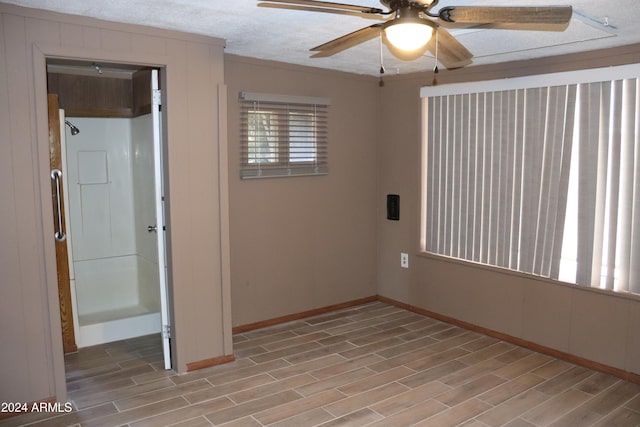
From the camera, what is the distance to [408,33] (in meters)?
1.89

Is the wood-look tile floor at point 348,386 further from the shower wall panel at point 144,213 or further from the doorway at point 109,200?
the shower wall panel at point 144,213

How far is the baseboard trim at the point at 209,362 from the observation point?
140 inches

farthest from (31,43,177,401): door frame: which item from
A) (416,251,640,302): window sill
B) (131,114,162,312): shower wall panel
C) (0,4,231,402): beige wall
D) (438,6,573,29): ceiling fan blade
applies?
(416,251,640,302): window sill

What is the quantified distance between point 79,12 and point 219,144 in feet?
3.68

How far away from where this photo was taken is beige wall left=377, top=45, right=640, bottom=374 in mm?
3488

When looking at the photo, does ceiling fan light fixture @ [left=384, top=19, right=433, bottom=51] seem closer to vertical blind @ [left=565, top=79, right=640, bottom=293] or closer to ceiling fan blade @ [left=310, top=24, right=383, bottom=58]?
ceiling fan blade @ [left=310, top=24, right=383, bottom=58]

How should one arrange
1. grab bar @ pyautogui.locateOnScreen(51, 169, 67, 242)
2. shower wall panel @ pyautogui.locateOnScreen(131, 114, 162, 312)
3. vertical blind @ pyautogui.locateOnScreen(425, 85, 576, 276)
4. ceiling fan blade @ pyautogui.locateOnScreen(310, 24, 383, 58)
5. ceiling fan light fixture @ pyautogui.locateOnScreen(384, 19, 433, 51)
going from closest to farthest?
ceiling fan light fixture @ pyautogui.locateOnScreen(384, 19, 433, 51)
ceiling fan blade @ pyautogui.locateOnScreen(310, 24, 383, 58)
grab bar @ pyautogui.locateOnScreen(51, 169, 67, 242)
vertical blind @ pyautogui.locateOnScreen(425, 85, 576, 276)
shower wall panel @ pyautogui.locateOnScreen(131, 114, 162, 312)

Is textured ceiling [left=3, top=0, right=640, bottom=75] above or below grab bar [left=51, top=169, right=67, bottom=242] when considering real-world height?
above

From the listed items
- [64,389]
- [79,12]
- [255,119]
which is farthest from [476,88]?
[64,389]

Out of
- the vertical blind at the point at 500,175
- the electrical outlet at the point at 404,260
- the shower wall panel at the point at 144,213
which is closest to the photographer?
the vertical blind at the point at 500,175

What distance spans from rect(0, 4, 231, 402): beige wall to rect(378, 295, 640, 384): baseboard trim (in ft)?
6.71

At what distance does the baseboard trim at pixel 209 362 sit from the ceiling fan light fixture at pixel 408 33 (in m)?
2.57

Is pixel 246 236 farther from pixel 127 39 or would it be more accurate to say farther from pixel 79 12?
pixel 79 12

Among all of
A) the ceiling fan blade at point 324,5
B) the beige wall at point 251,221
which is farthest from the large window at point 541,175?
the ceiling fan blade at point 324,5
